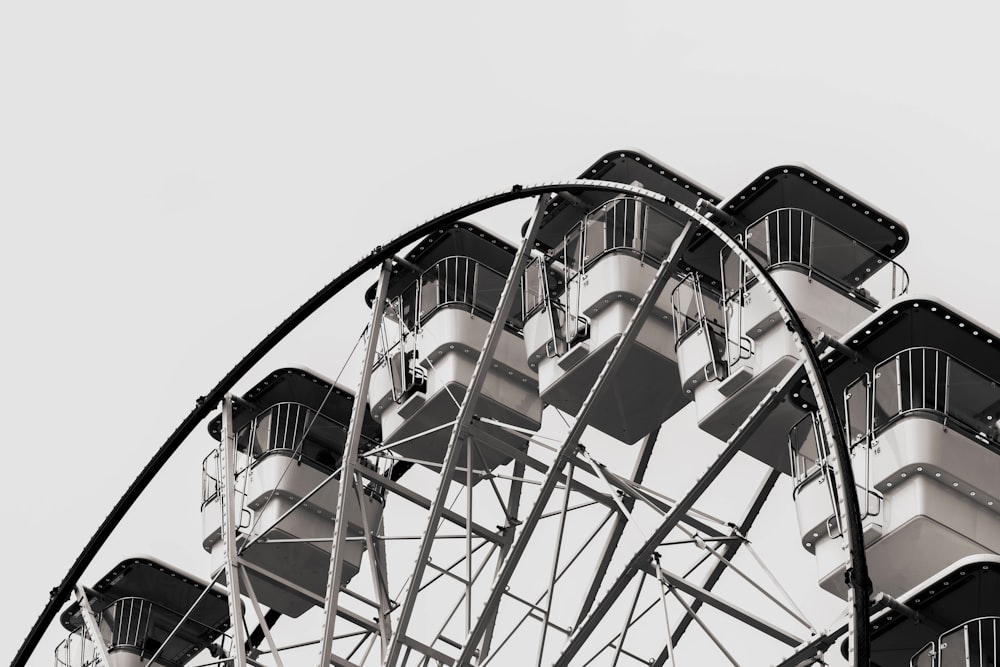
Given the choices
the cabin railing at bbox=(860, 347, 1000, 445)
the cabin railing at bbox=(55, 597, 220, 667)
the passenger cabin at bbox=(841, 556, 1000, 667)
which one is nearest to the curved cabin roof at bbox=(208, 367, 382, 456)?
the cabin railing at bbox=(55, 597, 220, 667)

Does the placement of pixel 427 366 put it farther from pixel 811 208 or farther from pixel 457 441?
pixel 811 208

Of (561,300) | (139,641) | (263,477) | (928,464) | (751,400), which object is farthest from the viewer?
(139,641)

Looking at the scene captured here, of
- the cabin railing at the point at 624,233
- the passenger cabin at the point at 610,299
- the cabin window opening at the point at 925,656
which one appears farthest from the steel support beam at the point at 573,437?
the cabin window opening at the point at 925,656

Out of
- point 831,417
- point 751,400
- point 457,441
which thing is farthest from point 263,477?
point 831,417

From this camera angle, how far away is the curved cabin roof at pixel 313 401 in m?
30.2

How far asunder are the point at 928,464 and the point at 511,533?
743cm

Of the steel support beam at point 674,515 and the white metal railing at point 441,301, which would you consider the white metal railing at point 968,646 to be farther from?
the white metal railing at point 441,301

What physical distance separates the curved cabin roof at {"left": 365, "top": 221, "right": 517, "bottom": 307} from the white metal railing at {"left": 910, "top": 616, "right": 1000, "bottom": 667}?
9.64 metres

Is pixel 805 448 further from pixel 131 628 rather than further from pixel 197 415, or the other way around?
pixel 131 628

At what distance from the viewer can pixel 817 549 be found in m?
22.0

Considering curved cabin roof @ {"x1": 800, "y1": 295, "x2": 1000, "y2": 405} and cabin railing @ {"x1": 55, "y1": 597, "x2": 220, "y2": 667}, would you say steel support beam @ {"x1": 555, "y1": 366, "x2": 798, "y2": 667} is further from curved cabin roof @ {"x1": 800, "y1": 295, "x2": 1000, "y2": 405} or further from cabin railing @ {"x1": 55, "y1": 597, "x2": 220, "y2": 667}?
cabin railing @ {"x1": 55, "y1": 597, "x2": 220, "y2": 667}

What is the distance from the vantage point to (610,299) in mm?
25500

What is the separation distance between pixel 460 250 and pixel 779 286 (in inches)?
232

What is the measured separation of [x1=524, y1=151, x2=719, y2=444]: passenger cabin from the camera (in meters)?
25.5
